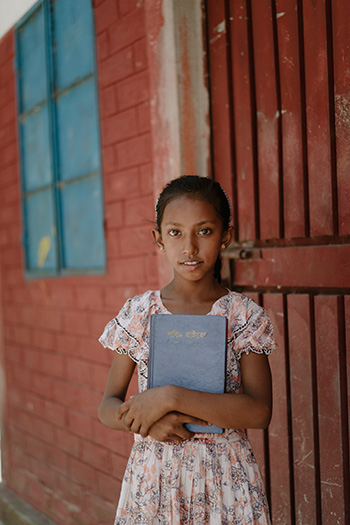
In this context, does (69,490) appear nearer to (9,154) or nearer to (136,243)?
(136,243)

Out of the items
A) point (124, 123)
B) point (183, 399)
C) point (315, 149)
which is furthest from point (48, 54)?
point (183, 399)

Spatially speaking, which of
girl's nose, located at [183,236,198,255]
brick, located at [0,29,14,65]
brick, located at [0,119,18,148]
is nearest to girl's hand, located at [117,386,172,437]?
girl's nose, located at [183,236,198,255]

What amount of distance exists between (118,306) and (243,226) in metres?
0.91

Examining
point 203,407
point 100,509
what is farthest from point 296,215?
point 100,509

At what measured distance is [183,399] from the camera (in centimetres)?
143

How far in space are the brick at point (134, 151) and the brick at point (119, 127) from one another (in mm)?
40

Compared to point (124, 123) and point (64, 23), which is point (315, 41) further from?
point (64, 23)

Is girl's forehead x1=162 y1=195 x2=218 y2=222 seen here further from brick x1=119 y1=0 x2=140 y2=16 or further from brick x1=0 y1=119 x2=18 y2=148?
brick x1=0 y1=119 x2=18 y2=148

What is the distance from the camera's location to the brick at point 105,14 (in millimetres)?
2998

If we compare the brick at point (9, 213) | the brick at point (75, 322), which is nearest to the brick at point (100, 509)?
the brick at point (75, 322)

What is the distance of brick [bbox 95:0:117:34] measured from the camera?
3.00 m

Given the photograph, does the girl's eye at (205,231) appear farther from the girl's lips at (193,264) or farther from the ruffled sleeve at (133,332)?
the ruffled sleeve at (133,332)

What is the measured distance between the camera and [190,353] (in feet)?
4.90

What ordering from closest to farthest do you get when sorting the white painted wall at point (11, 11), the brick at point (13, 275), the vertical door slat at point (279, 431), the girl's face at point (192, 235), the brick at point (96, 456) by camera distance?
the girl's face at point (192, 235) < the vertical door slat at point (279, 431) < the brick at point (96, 456) < the white painted wall at point (11, 11) < the brick at point (13, 275)
